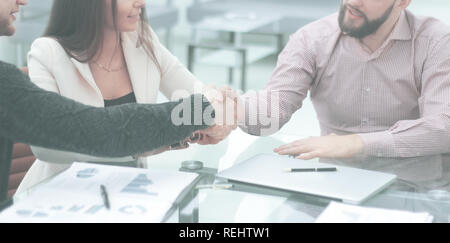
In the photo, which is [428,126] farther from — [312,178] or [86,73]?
[86,73]

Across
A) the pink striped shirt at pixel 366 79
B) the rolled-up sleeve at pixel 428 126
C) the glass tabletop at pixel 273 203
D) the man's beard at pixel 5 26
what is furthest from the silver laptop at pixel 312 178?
the man's beard at pixel 5 26

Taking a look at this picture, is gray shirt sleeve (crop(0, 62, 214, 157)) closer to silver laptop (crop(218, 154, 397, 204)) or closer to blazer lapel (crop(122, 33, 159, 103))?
silver laptop (crop(218, 154, 397, 204))

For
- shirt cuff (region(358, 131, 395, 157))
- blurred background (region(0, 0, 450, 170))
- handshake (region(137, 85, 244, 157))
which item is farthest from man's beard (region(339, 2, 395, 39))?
blurred background (region(0, 0, 450, 170))

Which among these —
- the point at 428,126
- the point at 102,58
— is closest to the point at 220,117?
the point at 102,58

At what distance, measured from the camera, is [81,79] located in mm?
1729

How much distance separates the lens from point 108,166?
1303mm

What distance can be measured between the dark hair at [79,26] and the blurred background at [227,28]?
8.07 feet

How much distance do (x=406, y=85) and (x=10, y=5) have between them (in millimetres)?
1249

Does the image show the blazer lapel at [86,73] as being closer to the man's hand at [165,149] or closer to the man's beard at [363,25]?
the man's hand at [165,149]

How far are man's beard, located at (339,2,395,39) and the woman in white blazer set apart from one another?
0.53m

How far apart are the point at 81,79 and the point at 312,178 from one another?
846 millimetres

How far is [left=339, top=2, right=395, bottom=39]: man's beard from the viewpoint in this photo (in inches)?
73.8

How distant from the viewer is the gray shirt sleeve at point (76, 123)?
1.15 metres
